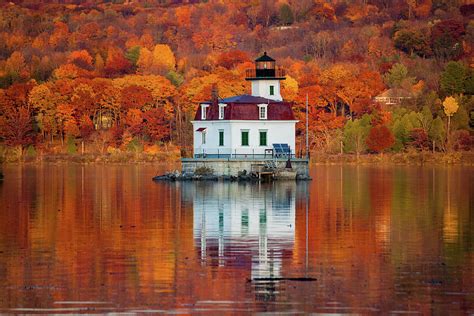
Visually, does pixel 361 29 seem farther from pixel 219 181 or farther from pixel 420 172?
pixel 219 181

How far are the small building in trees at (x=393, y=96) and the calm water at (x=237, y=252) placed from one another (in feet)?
187

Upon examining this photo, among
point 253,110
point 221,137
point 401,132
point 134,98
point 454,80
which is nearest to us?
point 253,110

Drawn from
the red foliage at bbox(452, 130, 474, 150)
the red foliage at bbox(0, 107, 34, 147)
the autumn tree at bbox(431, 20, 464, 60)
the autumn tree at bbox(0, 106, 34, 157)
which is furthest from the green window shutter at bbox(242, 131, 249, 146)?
the autumn tree at bbox(431, 20, 464, 60)

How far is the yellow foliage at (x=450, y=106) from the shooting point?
97250 millimetres

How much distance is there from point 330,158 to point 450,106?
11.8 m

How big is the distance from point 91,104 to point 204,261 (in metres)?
79.5

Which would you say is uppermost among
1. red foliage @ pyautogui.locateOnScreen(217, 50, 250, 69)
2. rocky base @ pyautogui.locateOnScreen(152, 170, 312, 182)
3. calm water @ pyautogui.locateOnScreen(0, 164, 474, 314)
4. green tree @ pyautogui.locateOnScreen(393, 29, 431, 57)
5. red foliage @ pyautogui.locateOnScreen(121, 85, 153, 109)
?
green tree @ pyautogui.locateOnScreen(393, 29, 431, 57)

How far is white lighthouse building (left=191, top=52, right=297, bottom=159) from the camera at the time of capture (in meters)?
64.7

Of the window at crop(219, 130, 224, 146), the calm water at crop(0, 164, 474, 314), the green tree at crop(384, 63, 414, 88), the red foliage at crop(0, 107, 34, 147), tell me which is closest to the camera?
the calm water at crop(0, 164, 474, 314)

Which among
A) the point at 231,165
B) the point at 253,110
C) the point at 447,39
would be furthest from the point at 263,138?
the point at 447,39

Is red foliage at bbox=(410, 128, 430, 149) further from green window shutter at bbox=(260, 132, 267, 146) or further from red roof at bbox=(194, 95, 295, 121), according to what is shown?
green window shutter at bbox=(260, 132, 267, 146)

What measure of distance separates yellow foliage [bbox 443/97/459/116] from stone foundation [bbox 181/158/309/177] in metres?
37.9

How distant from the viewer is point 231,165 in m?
63.2

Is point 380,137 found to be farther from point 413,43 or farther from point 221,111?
point 413,43
